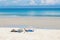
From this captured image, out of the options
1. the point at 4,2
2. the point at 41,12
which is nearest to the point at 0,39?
the point at 41,12

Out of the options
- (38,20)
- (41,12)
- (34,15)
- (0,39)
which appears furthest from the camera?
(41,12)

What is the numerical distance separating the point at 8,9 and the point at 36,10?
98cm

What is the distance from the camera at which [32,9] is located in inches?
149

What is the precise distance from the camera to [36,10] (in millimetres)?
3711

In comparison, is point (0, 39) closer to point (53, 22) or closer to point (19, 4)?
point (53, 22)

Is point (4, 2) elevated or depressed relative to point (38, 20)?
elevated

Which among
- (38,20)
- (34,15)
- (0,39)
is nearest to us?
(0,39)

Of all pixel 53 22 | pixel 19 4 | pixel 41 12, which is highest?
pixel 19 4

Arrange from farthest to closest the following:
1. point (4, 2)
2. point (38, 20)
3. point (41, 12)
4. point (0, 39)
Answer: point (4, 2), point (41, 12), point (38, 20), point (0, 39)

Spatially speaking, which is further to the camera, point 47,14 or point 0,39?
point 47,14

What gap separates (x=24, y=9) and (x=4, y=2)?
777mm

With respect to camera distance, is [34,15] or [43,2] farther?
[43,2]

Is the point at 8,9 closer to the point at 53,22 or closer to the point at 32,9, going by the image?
the point at 32,9

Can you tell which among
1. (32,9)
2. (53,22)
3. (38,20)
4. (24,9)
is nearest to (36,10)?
(32,9)
